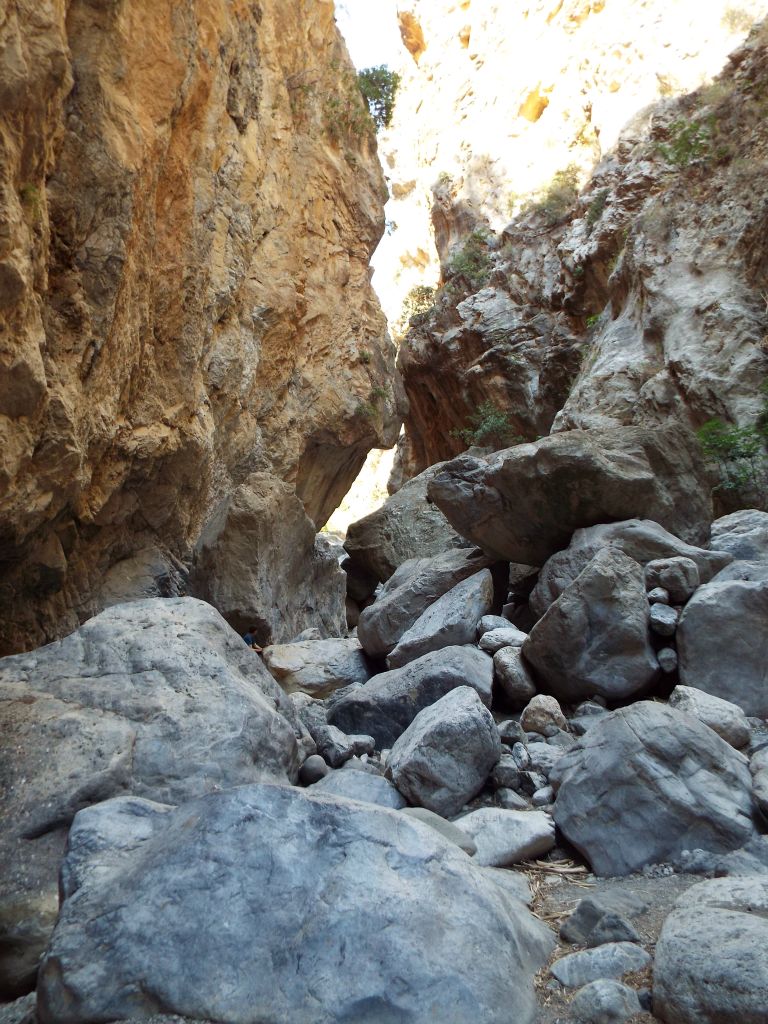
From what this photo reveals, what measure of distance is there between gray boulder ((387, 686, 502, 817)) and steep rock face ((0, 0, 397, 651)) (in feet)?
9.45

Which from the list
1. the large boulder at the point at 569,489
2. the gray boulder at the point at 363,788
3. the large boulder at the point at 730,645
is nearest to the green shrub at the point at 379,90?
the large boulder at the point at 569,489

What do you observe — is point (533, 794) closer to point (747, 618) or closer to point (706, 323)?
point (747, 618)

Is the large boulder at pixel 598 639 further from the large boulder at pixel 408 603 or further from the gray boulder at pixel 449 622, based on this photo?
the large boulder at pixel 408 603

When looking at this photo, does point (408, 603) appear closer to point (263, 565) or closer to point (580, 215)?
point (263, 565)

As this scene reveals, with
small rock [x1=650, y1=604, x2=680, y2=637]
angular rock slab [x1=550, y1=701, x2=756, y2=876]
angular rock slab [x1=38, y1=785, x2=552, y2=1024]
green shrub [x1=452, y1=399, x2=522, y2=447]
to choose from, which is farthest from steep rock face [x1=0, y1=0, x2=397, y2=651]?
green shrub [x1=452, y1=399, x2=522, y2=447]

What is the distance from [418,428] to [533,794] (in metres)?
19.8

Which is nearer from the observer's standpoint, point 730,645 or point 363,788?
point 363,788

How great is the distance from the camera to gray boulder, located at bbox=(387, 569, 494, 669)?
693 cm

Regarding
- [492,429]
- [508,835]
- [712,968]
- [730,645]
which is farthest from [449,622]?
[492,429]

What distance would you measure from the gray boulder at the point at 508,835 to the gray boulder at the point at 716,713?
113cm

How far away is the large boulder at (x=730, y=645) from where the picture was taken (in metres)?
4.92

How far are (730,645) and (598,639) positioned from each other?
0.90 meters

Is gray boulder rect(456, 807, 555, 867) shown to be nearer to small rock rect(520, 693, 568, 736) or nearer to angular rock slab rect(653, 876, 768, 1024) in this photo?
angular rock slab rect(653, 876, 768, 1024)

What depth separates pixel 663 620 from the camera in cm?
545
